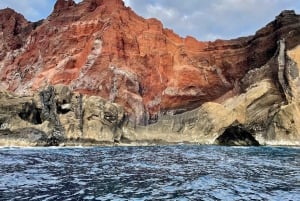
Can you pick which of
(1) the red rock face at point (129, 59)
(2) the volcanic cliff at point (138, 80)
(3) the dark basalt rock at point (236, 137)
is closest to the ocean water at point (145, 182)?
(2) the volcanic cliff at point (138, 80)

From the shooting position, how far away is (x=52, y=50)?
11412 centimetres

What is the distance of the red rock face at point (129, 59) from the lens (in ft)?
328

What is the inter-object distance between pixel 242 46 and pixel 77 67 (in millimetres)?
48087

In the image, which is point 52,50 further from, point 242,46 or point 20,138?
point 20,138

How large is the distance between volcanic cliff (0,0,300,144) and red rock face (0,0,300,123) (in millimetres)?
306

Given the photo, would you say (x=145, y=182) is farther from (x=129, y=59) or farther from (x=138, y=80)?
(x=129, y=59)

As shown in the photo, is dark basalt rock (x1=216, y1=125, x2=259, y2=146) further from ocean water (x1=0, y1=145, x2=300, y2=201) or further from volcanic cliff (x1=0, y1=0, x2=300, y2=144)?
ocean water (x1=0, y1=145, x2=300, y2=201)

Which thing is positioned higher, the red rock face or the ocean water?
the red rock face

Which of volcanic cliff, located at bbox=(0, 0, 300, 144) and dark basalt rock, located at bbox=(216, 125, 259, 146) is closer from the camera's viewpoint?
volcanic cliff, located at bbox=(0, 0, 300, 144)

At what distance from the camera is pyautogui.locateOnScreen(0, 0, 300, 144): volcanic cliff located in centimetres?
5700

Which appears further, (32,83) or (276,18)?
(32,83)

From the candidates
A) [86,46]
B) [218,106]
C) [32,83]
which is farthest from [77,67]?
[218,106]

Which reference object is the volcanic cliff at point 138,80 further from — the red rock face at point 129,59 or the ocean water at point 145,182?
the ocean water at point 145,182

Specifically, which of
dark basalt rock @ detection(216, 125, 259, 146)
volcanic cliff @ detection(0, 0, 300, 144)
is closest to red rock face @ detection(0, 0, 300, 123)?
volcanic cliff @ detection(0, 0, 300, 144)
